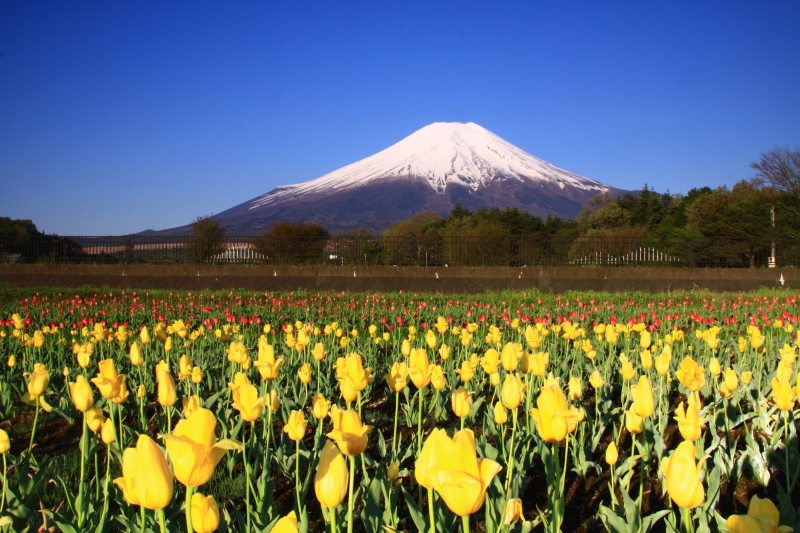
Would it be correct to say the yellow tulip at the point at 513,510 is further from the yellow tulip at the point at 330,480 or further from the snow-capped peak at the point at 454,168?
the snow-capped peak at the point at 454,168

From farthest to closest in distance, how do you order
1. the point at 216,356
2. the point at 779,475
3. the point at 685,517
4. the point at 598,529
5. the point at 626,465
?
the point at 216,356 → the point at 779,475 → the point at 626,465 → the point at 598,529 → the point at 685,517

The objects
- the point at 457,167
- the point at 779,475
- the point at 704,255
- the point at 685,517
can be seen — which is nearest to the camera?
the point at 685,517

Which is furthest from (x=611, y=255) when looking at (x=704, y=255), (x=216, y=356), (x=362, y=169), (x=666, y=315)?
(x=362, y=169)

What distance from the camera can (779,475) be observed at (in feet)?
9.15

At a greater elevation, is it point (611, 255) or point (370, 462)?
point (611, 255)

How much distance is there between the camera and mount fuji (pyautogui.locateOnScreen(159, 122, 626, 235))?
161613 millimetres

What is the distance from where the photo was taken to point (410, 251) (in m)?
15.9

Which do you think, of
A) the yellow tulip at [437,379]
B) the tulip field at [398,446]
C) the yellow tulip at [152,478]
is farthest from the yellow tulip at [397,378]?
the yellow tulip at [152,478]

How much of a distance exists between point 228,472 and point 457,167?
19615 cm

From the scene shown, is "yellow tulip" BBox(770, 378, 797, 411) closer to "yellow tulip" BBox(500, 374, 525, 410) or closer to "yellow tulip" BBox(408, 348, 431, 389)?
"yellow tulip" BBox(500, 374, 525, 410)

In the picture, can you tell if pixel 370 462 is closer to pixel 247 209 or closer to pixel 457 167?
pixel 247 209

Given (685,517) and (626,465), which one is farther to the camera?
(626,465)

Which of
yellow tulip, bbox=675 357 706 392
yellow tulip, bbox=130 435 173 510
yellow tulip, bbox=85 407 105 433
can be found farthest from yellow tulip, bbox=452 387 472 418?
yellow tulip, bbox=85 407 105 433

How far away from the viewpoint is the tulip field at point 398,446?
1.19m
